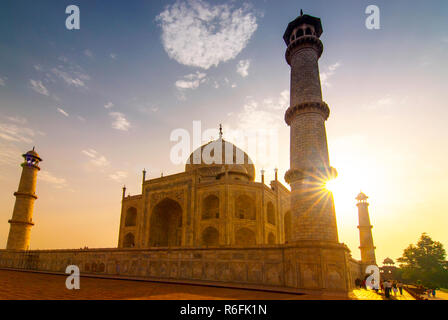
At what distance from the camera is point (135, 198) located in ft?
98.0

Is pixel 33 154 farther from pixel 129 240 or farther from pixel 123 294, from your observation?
pixel 123 294

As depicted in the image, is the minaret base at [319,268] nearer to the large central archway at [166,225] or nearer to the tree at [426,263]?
the large central archway at [166,225]

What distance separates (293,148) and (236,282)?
24.5 ft

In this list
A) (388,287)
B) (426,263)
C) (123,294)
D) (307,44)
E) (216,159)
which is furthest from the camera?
(426,263)

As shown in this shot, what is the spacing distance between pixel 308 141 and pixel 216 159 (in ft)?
59.2

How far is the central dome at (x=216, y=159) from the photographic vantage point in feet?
101

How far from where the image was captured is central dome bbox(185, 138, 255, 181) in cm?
3073

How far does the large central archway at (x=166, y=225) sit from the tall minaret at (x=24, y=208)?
565 inches

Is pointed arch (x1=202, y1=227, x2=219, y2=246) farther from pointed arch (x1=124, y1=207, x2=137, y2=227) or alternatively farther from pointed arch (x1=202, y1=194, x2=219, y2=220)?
pointed arch (x1=124, y1=207, x2=137, y2=227)

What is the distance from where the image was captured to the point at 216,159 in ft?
104

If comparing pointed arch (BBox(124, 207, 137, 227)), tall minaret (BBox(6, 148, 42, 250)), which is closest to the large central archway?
pointed arch (BBox(124, 207, 137, 227))

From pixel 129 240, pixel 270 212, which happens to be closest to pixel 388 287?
pixel 270 212
